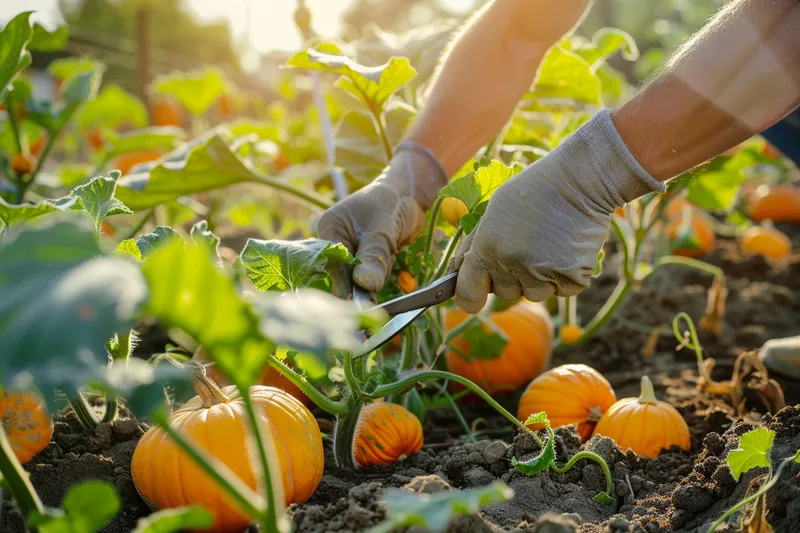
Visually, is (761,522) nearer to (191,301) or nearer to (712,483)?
(712,483)

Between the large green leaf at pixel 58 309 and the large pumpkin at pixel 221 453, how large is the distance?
700mm

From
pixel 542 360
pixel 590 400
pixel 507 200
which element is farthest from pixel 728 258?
pixel 507 200

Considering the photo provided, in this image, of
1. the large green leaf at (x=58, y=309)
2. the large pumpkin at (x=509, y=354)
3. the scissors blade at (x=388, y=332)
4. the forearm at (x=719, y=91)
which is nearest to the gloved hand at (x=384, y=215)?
the scissors blade at (x=388, y=332)

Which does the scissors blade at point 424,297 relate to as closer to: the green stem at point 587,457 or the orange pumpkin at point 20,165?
the green stem at point 587,457

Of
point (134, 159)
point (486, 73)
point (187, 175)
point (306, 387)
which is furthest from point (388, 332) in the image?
point (134, 159)

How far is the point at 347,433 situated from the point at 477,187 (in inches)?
27.0

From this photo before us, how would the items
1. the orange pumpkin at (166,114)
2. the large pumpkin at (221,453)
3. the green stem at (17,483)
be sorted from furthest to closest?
1. the orange pumpkin at (166,114)
2. the large pumpkin at (221,453)
3. the green stem at (17,483)

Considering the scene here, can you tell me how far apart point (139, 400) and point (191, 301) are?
5.7 inches

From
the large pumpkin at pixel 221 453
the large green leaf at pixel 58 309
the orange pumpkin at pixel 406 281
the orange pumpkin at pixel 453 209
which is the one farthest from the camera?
the orange pumpkin at pixel 453 209

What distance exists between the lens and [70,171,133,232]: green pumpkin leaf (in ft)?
5.43

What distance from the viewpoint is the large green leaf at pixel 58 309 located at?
83 centimetres

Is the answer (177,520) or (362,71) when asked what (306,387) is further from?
(362,71)

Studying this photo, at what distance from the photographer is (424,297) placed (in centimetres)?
180

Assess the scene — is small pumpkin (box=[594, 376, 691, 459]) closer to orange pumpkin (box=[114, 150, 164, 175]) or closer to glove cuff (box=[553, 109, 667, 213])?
glove cuff (box=[553, 109, 667, 213])
